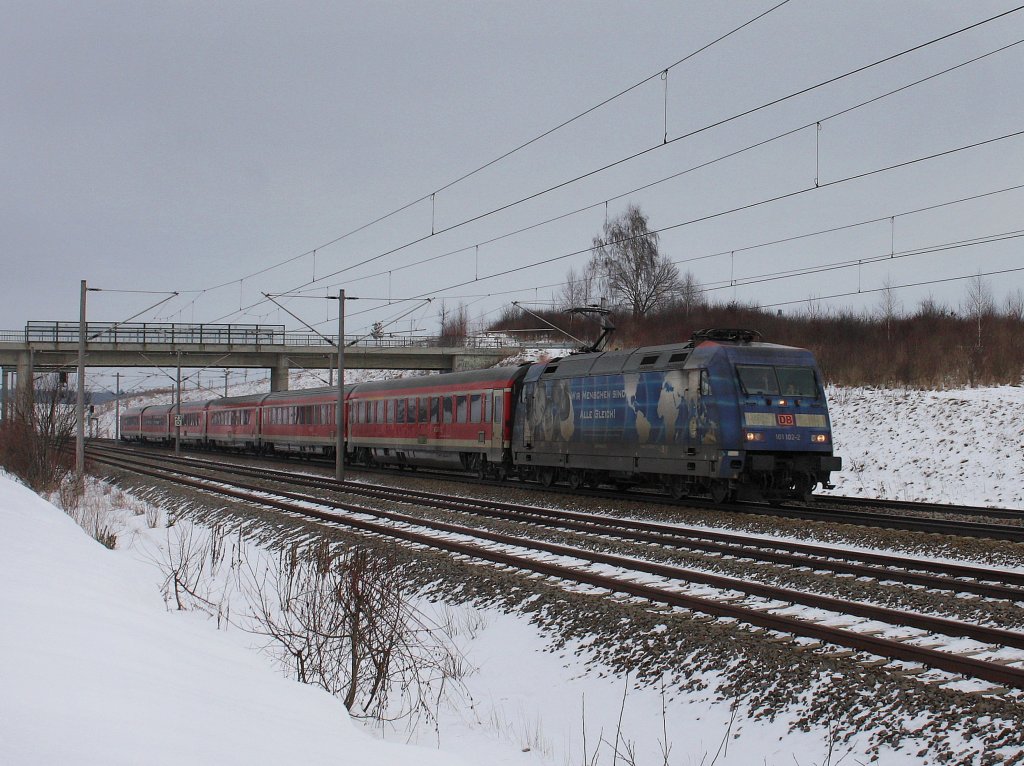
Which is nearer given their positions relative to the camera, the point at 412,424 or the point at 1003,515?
the point at 1003,515

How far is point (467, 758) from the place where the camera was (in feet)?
21.6

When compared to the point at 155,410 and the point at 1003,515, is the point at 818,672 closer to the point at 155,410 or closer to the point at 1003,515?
the point at 1003,515

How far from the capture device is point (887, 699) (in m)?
6.40

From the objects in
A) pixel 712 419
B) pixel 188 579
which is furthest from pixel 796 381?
pixel 188 579

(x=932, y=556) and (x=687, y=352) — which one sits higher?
(x=687, y=352)

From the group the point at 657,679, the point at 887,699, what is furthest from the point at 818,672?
the point at 657,679

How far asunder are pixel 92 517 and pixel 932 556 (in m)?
17.0

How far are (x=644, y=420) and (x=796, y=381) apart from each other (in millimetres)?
3151

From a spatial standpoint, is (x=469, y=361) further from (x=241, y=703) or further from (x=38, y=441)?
(x=241, y=703)

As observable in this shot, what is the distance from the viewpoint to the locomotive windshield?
18.0 m

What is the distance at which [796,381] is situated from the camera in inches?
733

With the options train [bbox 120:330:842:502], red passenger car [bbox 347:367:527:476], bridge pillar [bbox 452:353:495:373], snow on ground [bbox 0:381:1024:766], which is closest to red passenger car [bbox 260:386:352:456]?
red passenger car [bbox 347:367:527:476]

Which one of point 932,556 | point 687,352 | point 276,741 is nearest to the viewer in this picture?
point 276,741

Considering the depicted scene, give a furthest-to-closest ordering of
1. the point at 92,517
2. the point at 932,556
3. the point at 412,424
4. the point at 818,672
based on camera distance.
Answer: the point at 412,424 → the point at 92,517 → the point at 932,556 → the point at 818,672
